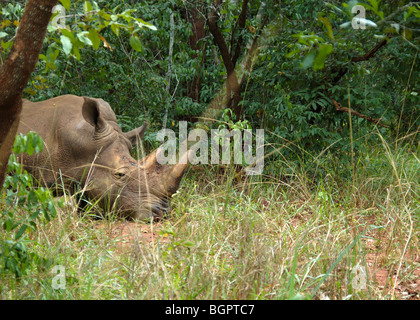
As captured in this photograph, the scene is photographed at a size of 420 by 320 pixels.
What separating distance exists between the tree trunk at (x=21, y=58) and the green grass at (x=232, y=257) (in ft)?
3.01

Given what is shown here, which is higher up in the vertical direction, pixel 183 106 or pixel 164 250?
pixel 183 106

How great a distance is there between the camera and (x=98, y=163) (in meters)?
5.22

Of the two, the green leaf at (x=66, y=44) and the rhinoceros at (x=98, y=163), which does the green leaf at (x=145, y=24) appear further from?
the rhinoceros at (x=98, y=163)

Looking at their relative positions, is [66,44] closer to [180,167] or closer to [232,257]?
[232,257]

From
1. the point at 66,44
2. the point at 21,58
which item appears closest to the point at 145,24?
the point at 66,44

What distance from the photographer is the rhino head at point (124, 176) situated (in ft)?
16.3

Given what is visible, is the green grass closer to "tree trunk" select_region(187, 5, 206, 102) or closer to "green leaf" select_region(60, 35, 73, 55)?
"green leaf" select_region(60, 35, 73, 55)

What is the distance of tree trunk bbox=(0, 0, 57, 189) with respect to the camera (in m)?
2.71

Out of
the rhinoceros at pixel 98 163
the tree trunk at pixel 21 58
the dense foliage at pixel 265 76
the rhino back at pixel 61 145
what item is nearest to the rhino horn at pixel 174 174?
the rhinoceros at pixel 98 163
